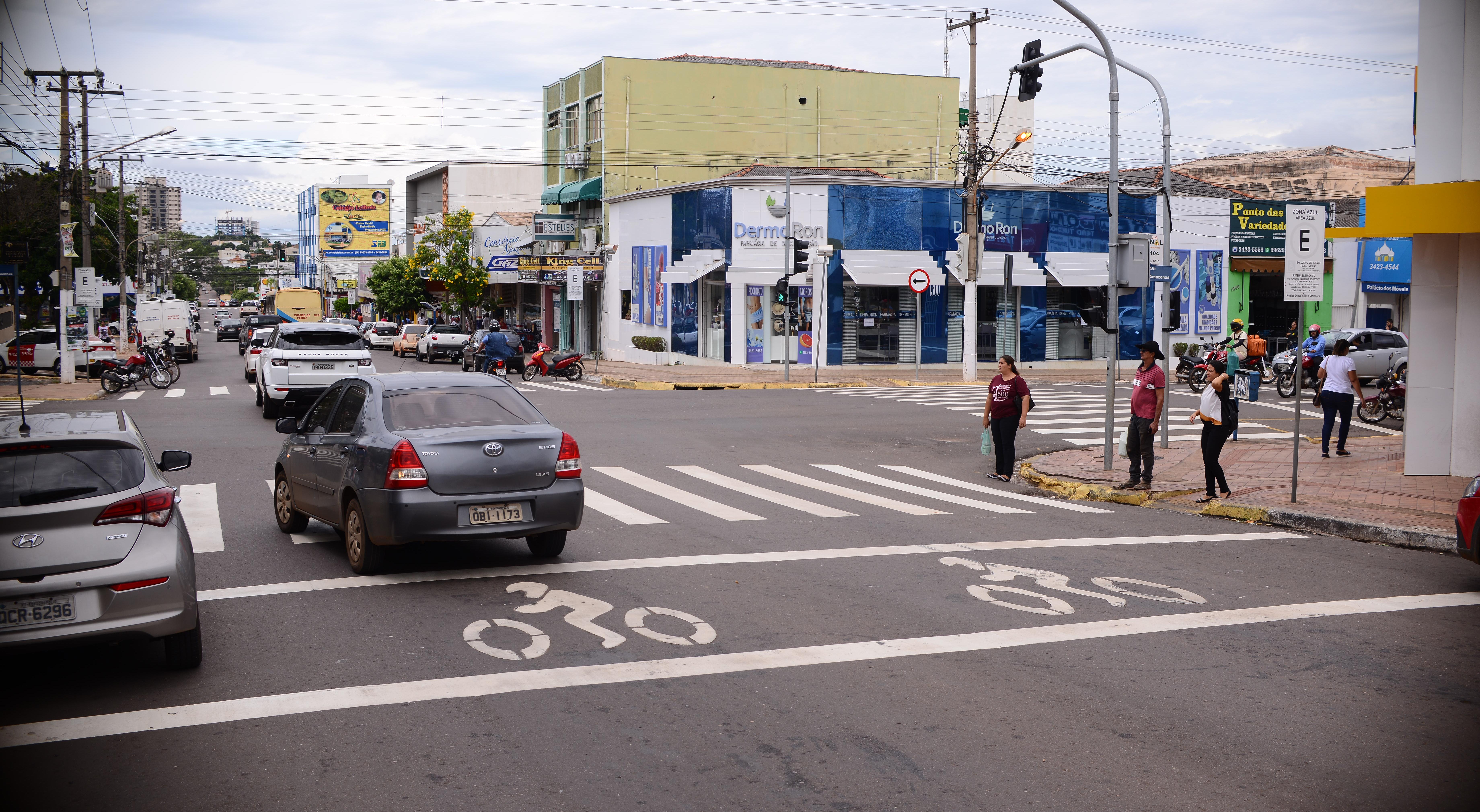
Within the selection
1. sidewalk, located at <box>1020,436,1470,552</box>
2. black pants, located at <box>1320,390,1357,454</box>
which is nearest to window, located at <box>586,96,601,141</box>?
sidewalk, located at <box>1020,436,1470,552</box>

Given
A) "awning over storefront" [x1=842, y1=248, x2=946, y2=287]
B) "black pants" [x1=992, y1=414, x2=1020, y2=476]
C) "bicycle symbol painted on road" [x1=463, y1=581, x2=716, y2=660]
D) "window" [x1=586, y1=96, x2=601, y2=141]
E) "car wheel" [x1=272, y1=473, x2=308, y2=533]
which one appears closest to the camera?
"bicycle symbol painted on road" [x1=463, y1=581, x2=716, y2=660]

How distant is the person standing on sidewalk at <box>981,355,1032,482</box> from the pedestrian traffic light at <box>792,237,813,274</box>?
16.5 m

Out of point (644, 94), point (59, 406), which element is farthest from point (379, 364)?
point (59, 406)

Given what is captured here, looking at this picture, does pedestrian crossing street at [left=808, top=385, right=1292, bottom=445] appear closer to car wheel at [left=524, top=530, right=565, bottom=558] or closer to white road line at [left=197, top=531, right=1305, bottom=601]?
white road line at [left=197, top=531, right=1305, bottom=601]

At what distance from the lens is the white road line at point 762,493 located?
42.2 feet

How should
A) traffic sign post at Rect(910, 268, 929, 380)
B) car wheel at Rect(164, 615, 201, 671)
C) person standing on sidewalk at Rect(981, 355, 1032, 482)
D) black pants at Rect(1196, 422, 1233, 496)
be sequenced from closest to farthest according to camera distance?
car wheel at Rect(164, 615, 201, 671) → black pants at Rect(1196, 422, 1233, 496) → person standing on sidewalk at Rect(981, 355, 1032, 482) → traffic sign post at Rect(910, 268, 929, 380)

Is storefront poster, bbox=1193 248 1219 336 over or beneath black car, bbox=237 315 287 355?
over

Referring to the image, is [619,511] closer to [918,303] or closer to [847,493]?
[847,493]

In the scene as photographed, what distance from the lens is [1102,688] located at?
21.2 ft

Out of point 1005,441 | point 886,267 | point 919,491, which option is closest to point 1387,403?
point 1005,441

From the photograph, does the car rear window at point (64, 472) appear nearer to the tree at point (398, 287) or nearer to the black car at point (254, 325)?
the black car at point (254, 325)

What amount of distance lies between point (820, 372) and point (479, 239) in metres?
33.1

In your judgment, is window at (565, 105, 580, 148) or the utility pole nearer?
the utility pole

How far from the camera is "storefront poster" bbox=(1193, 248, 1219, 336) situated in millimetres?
43469
